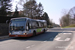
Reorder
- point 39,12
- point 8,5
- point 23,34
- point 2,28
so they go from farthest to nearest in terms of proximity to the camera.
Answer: point 39,12
point 8,5
point 2,28
point 23,34

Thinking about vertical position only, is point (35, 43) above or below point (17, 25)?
below

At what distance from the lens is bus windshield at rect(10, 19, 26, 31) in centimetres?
1347

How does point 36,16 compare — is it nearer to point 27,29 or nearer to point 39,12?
point 39,12

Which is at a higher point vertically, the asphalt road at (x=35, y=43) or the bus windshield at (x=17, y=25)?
the bus windshield at (x=17, y=25)

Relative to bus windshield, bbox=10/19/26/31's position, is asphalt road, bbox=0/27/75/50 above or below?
below

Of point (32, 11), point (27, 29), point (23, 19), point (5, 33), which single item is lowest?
point (5, 33)

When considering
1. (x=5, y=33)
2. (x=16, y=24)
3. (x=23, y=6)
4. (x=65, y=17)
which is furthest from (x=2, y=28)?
(x=65, y=17)

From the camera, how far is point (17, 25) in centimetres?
1364

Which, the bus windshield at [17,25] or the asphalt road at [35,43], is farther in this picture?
the bus windshield at [17,25]

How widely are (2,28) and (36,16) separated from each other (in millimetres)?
18904

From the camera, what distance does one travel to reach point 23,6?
3388 centimetres

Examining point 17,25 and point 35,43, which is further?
point 17,25

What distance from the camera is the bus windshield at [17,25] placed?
1347cm

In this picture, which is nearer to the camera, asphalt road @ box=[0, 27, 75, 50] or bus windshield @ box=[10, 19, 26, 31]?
asphalt road @ box=[0, 27, 75, 50]
